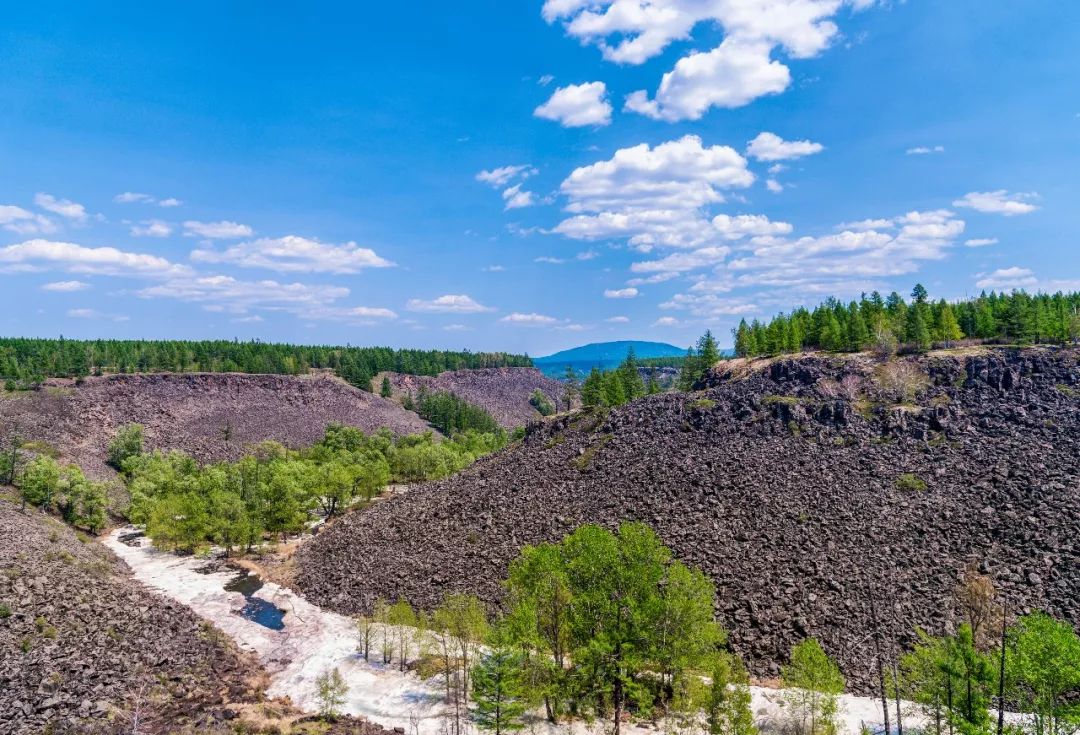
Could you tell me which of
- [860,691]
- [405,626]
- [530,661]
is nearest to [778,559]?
[860,691]

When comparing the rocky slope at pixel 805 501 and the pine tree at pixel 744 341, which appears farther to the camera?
the pine tree at pixel 744 341

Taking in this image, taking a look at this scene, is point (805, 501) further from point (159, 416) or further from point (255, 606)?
point (159, 416)

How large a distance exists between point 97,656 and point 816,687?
57.8m

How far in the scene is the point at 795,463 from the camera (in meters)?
77.9

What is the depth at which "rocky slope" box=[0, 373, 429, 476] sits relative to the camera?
143875 millimetres

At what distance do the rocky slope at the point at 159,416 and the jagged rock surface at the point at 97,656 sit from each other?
85.6 meters

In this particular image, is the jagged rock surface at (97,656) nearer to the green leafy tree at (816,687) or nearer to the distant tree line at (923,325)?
the green leafy tree at (816,687)

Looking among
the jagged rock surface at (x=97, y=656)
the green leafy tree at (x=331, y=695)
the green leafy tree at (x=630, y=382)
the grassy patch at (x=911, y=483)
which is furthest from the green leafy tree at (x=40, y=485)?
the grassy patch at (x=911, y=483)

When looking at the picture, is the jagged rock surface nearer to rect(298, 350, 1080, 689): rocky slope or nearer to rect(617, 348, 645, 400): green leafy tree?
rect(298, 350, 1080, 689): rocky slope

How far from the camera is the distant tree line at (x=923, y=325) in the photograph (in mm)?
105625

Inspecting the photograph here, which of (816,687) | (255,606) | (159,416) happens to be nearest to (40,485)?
(255,606)

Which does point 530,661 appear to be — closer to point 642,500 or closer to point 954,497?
point 642,500

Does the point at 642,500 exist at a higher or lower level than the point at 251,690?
higher

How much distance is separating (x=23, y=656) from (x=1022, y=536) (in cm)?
9160
